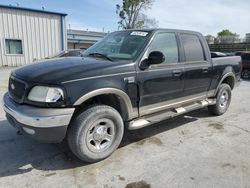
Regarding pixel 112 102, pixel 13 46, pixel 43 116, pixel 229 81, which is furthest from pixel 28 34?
→ pixel 43 116

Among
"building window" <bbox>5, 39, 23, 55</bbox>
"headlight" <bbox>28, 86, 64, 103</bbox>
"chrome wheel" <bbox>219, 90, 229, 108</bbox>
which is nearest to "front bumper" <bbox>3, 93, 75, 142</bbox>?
"headlight" <bbox>28, 86, 64, 103</bbox>

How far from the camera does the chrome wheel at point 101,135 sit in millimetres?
3156

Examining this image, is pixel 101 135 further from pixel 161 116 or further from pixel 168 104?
pixel 168 104

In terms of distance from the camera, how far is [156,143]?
393 centimetres

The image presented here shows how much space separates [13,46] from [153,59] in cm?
1544

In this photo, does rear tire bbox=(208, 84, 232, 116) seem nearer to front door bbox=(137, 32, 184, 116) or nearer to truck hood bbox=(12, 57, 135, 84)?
front door bbox=(137, 32, 184, 116)

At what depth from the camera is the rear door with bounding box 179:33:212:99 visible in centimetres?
434

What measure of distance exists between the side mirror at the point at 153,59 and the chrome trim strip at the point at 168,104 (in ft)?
2.18

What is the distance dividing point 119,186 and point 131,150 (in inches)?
37.5

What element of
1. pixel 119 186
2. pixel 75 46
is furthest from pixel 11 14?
pixel 119 186

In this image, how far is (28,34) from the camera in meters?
16.4

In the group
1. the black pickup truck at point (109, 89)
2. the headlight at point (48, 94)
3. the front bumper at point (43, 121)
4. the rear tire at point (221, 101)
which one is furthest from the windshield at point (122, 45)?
the rear tire at point (221, 101)

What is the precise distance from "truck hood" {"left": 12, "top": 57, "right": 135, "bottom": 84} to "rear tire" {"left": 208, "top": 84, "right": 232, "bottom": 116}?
9.64 ft

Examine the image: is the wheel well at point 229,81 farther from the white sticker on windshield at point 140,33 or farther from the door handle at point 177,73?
the white sticker on windshield at point 140,33
